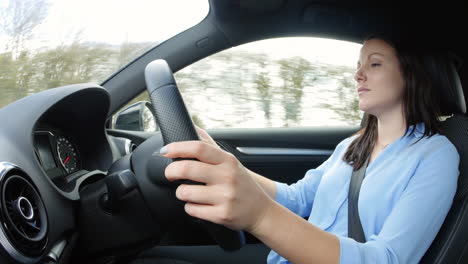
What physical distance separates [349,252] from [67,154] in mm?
985

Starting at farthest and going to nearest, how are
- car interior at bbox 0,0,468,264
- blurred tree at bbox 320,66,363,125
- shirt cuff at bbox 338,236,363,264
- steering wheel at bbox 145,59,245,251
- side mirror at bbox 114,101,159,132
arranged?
1. blurred tree at bbox 320,66,363,125
2. side mirror at bbox 114,101,159,132
3. car interior at bbox 0,0,468,264
4. shirt cuff at bbox 338,236,363,264
5. steering wheel at bbox 145,59,245,251

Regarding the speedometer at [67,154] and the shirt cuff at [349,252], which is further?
the speedometer at [67,154]

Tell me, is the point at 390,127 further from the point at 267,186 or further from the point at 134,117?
the point at 134,117

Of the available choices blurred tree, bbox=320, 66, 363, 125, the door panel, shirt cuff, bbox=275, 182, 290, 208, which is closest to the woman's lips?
shirt cuff, bbox=275, 182, 290, 208

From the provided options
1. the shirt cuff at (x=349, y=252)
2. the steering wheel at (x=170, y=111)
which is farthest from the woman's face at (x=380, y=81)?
the steering wheel at (x=170, y=111)

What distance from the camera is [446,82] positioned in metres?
1.30

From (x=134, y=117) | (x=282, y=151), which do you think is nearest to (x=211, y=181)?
(x=134, y=117)

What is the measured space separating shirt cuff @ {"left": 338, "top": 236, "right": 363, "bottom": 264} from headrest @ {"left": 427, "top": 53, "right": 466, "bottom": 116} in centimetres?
59

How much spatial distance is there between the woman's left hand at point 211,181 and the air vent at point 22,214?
445mm

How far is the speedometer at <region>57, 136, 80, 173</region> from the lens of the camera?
1.48m

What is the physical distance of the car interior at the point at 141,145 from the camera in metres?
1.01

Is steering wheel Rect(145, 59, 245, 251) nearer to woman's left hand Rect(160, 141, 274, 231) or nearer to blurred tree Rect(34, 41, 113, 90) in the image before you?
woman's left hand Rect(160, 141, 274, 231)

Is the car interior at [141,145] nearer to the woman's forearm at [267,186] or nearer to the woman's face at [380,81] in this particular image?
the woman's face at [380,81]

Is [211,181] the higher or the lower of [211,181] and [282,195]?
the higher
